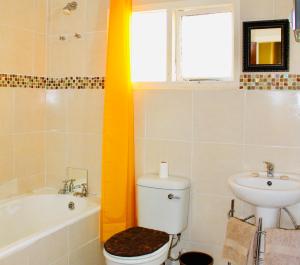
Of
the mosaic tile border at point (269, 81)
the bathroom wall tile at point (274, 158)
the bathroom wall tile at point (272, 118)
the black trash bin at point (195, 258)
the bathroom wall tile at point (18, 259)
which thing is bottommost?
the black trash bin at point (195, 258)

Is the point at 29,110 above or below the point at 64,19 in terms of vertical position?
below

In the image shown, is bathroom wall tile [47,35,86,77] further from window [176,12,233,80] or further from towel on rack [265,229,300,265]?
towel on rack [265,229,300,265]

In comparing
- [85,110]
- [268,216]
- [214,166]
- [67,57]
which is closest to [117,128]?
[85,110]

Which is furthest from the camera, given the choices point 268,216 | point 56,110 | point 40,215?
point 56,110

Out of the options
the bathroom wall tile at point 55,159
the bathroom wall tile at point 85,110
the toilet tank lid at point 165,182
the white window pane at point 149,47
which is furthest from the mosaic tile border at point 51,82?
the toilet tank lid at point 165,182

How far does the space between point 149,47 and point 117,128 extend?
2.31 feet

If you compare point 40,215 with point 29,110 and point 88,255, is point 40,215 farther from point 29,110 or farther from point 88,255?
point 29,110

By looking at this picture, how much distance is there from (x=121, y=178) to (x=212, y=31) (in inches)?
49.5

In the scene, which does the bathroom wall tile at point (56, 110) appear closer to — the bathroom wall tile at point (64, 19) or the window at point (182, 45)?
the bathroom wall tile at point (64, 19)

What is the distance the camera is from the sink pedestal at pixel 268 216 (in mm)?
2213

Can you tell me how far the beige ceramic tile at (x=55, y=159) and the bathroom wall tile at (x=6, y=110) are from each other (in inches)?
17.2

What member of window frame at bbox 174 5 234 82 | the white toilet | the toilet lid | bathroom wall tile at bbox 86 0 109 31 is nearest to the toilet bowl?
the toilet lid

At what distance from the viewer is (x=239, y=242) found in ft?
7.39

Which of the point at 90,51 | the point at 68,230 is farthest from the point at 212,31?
the point at 68,230
